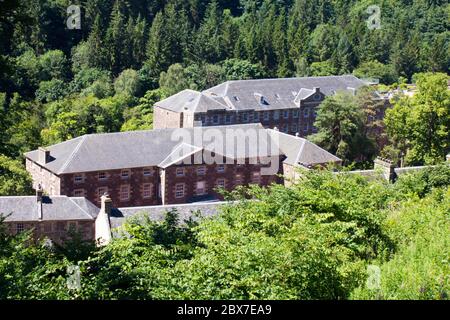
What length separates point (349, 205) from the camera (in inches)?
653

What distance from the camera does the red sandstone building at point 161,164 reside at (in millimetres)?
41344

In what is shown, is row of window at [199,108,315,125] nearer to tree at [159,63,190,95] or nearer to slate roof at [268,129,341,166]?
tree at [159,63,190,95]

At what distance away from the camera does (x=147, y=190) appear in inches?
1692

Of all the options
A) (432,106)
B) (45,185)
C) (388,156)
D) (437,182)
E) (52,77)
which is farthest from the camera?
(52,77)

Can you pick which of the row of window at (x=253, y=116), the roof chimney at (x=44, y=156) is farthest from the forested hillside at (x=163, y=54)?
the roof chimney at (x=44, y=156)

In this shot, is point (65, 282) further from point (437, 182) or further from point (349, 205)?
point (437, 182)

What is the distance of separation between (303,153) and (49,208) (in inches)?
626

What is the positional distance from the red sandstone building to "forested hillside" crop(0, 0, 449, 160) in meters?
12.8

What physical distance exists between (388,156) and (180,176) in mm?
16810

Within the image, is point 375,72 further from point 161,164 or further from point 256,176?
point 161,164

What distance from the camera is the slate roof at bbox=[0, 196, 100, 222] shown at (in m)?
34.3

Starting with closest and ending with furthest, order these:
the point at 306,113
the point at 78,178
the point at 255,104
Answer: the point at 78,178
the point at 255,104
the point at 306,113

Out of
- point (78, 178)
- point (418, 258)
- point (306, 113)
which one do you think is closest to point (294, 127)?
point (306, 113)
